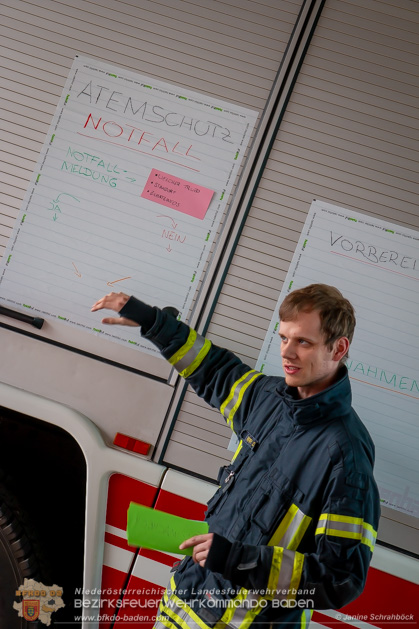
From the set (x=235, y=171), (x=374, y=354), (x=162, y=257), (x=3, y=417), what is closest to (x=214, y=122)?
(x=235, y=171)

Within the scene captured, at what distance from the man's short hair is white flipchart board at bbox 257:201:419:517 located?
1.82 ft

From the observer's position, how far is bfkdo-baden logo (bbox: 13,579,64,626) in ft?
8.64

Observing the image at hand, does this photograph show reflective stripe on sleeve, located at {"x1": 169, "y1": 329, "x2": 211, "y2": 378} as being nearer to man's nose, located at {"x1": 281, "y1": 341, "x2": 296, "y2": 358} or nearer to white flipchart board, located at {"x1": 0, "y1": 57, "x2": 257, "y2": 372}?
white flipchart board, located at {"x1": 0, "y1": 57, "x2": 257, "y2": 372}

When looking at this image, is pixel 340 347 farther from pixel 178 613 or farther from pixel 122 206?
pixel 122 206

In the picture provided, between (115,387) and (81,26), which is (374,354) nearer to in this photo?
(115,387)

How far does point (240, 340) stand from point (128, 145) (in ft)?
3.50

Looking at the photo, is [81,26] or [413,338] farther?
[81,26]

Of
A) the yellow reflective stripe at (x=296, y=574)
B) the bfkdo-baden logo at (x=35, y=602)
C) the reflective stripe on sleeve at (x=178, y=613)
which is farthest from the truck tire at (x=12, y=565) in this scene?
the yellow reflective stripe at (x=296, y=574)

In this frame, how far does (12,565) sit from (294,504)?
148 cm

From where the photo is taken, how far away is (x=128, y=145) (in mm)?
2764

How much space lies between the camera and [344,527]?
178cm

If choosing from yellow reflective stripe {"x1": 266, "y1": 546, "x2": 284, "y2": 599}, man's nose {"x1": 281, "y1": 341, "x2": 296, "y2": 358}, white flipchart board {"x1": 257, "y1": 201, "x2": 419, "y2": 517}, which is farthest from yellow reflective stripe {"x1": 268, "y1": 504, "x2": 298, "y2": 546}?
white flipchart board {"x1": 257, "y1": 201, "x2": 419, "y2": 517}

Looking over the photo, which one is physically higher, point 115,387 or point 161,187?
point 161,187

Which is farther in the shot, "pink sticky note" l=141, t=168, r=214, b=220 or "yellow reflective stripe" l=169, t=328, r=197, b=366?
"pink sticky note" l=141, t=168, r=214, b=220
